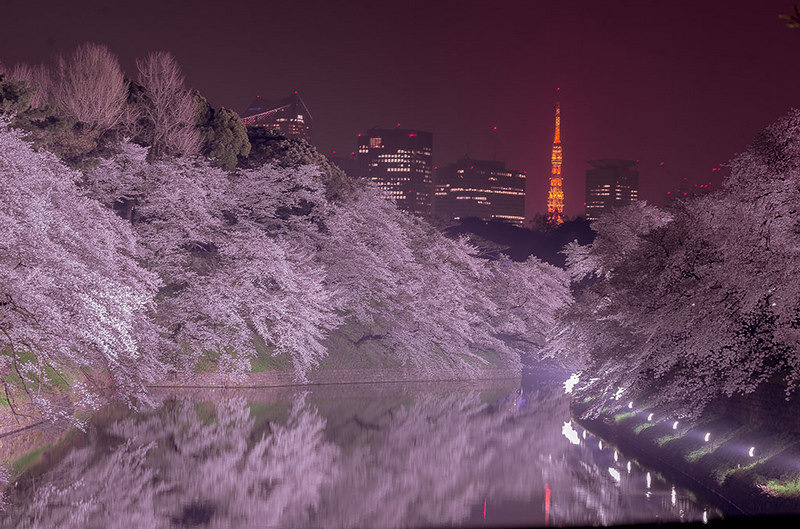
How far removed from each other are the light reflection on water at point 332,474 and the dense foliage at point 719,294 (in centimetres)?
299

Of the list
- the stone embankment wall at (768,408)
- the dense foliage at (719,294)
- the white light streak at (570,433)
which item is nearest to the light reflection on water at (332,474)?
the white light streak at (570,433)

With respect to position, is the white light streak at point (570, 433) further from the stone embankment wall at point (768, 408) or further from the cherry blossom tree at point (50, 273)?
the cherry blossom tree at point (50, 273)

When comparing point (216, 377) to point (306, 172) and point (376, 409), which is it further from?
point (306, 172)

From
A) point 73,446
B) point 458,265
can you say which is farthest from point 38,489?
point 458,265

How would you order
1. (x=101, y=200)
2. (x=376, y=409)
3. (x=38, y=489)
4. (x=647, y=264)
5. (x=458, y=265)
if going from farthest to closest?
1. (x=458, y=265)
2. (x=101, y=200)
3. (x=376, y=409)
4. (x=647, y=264)
5. (x=38, y=489)

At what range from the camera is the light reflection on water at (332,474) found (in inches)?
711

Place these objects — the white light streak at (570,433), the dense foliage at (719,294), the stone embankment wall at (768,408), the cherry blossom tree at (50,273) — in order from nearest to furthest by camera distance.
A: the dense foliage at (719,294)
the stone embankment wall at (768,408)
the cherry blossom tree at (50,273)
the white light streak at (570,433)

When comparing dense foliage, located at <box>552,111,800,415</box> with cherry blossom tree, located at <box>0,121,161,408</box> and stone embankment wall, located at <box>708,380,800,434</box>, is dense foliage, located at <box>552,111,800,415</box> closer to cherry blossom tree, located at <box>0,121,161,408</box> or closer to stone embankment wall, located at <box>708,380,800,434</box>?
stone embankment wall, located at <box>708,380,800,434</box>

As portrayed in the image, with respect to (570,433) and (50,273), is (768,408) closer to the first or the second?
(570,433)

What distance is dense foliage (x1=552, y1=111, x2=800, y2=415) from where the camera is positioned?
753 inches

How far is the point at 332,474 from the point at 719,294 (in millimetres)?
10253

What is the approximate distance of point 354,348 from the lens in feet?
175

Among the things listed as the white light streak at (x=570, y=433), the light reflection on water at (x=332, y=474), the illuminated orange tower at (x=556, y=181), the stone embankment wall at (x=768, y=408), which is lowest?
the white light streak at (x=570, y=433)

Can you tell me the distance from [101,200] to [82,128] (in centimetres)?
350
